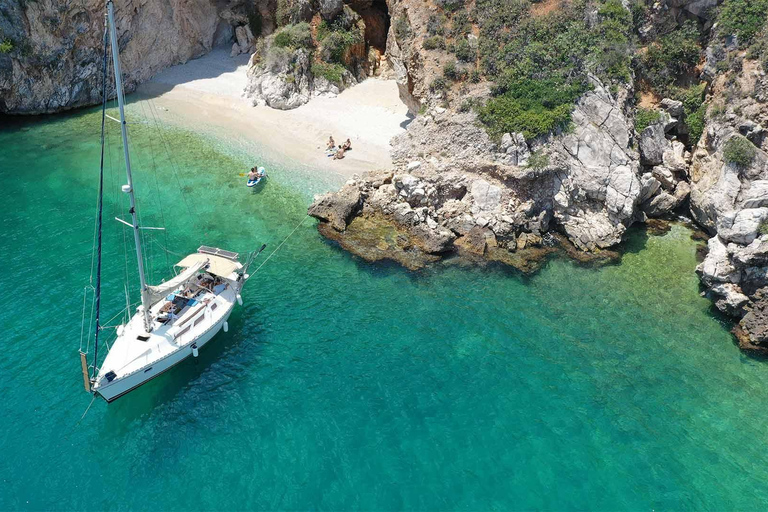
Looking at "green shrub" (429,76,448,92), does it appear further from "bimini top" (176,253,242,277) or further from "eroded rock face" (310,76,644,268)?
"bimini top" (176,253,242,277)

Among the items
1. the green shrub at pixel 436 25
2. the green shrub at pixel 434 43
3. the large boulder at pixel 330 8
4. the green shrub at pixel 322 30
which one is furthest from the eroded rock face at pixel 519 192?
the large boulder at pixel 330 8

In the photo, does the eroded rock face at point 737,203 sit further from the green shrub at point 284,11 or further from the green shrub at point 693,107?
the green shrub at point 284,11

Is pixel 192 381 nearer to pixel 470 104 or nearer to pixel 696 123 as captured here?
pixel 470 104

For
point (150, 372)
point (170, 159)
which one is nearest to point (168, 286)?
point (150, 372)

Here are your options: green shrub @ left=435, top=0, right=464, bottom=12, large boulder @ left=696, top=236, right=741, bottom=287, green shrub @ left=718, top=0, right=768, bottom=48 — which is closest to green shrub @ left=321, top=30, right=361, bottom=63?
green shrub @ left=435, top=0, right=464, bottom=12

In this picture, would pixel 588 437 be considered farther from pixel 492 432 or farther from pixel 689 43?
pixel 689 43

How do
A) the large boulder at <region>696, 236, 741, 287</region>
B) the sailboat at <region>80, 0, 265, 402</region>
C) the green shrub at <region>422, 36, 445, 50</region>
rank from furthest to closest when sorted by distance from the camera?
the green shrub at <region>422, 36, 445, 50</region> → the large boulder at <region>696, 236, 741, 287</region> → the sailboat at <region>80, 0, 265, 402</region>

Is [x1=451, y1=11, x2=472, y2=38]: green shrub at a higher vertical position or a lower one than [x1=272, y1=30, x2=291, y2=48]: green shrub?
higher

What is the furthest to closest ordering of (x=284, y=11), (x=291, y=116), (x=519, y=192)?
(x=284, y=11), (x=291, y=116), (x=519, y=192)
